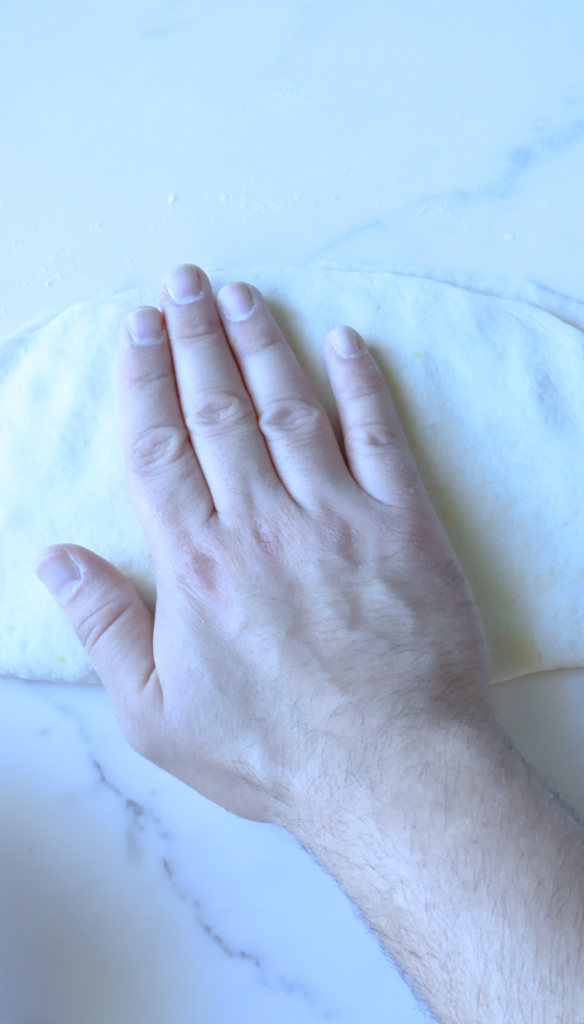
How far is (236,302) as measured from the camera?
2.85ft

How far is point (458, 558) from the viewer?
0.87 metres

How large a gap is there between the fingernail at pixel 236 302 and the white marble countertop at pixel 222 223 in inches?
6.7

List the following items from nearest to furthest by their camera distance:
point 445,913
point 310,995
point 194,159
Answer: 1. point 445,913
2. point 310,995
3. point 194,159

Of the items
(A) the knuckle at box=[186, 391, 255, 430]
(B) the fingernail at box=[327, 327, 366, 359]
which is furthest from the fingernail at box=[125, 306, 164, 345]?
(B) the fingernail at box=[327, 327, 366, 359]

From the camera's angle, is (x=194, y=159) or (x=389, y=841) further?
(x=194, y=159)

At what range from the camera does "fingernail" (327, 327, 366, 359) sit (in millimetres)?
862

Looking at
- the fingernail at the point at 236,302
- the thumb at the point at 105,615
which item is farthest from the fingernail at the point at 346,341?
the thumb at the point at 105,615

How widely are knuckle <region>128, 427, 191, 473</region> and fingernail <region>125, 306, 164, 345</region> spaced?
12cm

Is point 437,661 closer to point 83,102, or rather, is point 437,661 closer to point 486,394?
point 486,394

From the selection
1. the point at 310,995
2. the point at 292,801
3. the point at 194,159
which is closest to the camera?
the point at 292,801

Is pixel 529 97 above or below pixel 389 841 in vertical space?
above

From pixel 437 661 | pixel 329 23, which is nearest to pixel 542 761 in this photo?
pixel 437 661

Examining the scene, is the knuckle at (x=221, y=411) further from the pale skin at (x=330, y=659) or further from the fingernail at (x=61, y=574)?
the fingernail at (x=61, y=574)

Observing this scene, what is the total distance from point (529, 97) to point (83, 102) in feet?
2.33
